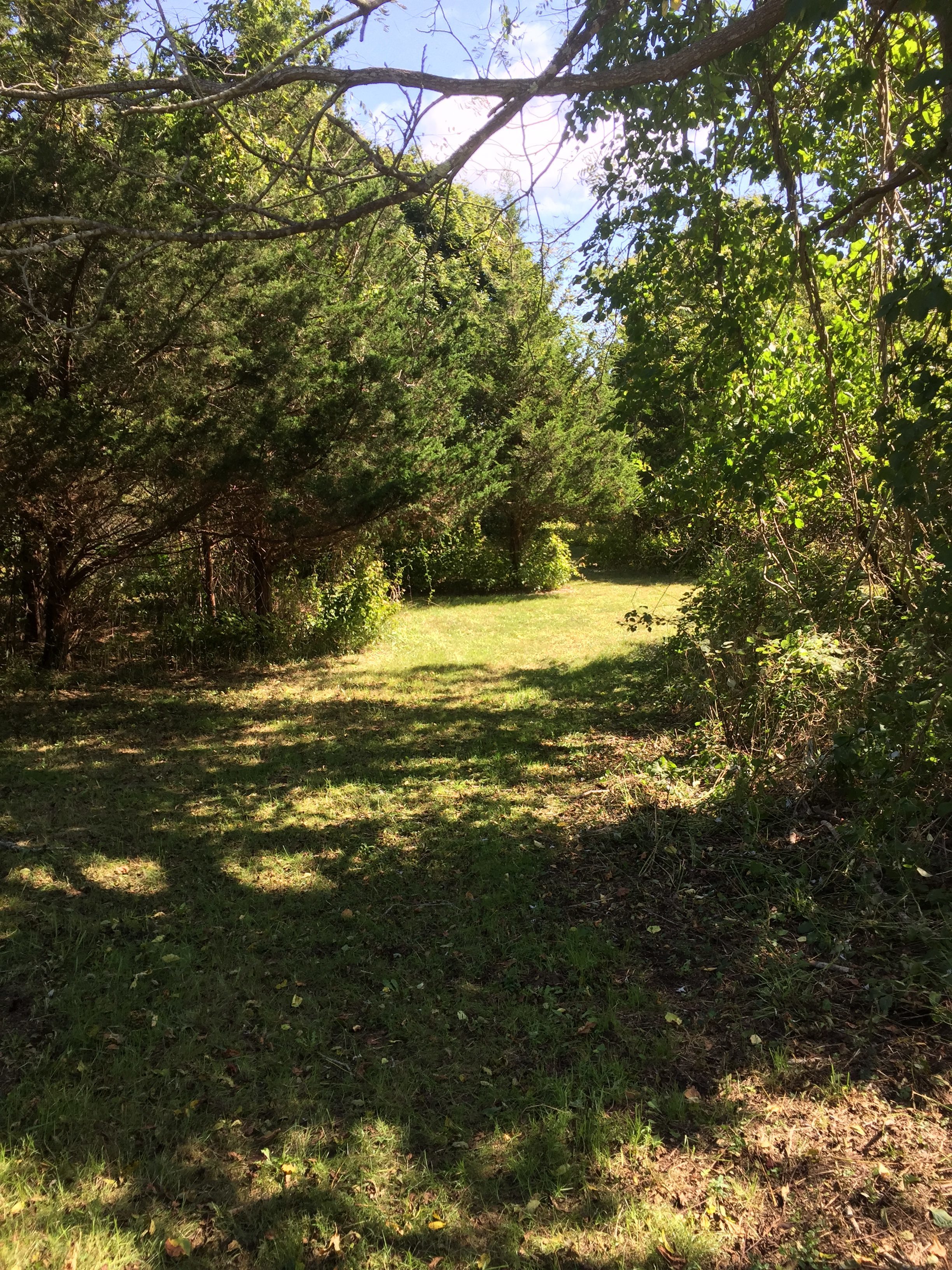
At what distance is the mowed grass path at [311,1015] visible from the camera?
2.53 metres

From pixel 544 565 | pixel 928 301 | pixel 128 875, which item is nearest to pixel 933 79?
pixel 928 301

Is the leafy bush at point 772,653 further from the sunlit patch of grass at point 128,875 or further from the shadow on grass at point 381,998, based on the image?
the sunlit patch of grass at point 128,875

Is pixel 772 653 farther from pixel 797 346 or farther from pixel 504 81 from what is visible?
pixel 504 81

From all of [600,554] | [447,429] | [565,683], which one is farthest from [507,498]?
[565,683]

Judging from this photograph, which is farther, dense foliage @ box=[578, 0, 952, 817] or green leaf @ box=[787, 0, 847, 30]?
dense foliage @ box=[578, 0, 952, 817]

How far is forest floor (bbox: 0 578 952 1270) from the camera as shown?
98.1 inches

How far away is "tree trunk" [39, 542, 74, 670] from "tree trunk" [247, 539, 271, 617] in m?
2.39

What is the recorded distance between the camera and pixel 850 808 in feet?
15.4

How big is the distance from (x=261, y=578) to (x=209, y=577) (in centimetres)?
70

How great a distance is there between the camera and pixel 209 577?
11.0 m

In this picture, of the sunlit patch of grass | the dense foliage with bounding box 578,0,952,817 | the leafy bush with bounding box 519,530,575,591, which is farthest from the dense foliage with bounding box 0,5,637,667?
the leafy bush with bounding box 519,530,575,591

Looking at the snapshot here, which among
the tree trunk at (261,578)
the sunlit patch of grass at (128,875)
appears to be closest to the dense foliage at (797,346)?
the sunlit patch of grass at (128,875)

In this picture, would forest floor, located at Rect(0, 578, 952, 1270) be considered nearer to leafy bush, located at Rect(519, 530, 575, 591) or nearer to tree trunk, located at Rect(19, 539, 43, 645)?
tree trunk, located at Rect(19, 539, 43, 645)

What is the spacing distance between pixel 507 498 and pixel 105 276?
510 inches
